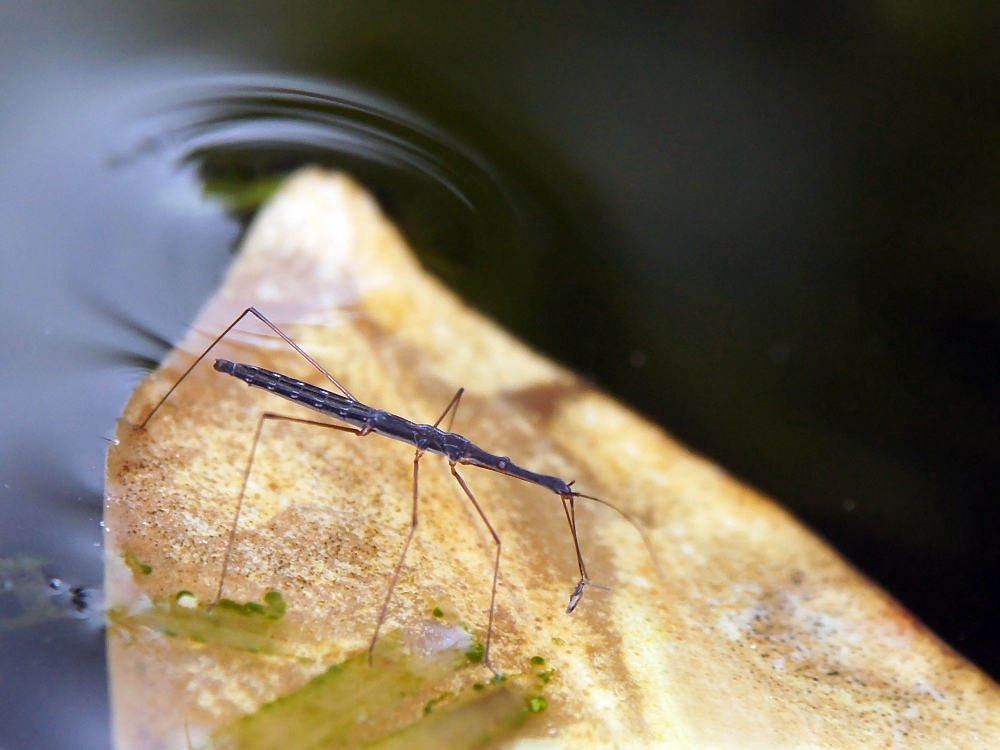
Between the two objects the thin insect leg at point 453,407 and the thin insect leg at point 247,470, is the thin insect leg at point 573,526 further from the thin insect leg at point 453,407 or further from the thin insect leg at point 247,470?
the thin insect leg at point 247,470

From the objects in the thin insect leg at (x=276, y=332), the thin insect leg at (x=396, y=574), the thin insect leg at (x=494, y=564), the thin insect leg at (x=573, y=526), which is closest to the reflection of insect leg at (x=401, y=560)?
the thin insect leg at (x=396, y=574)

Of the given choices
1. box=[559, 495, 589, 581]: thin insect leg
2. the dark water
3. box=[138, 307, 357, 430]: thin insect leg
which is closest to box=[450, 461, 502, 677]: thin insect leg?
box=[559, 495, 589, 581]: thin insect leg

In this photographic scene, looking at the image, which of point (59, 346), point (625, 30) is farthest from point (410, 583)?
point (625, 30)

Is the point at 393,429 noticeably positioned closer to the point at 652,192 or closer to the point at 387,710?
the point at 387,710

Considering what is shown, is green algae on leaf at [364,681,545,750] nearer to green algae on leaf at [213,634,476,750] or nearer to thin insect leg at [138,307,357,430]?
green algae on leaf at [213,634,476,750]

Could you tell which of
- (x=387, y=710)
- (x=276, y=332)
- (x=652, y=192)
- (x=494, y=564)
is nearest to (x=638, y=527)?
(x=494, y=564)

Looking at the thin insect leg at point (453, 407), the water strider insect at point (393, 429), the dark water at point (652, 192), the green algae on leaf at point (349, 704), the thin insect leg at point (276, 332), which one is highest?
the dark water at point (652, 192)
